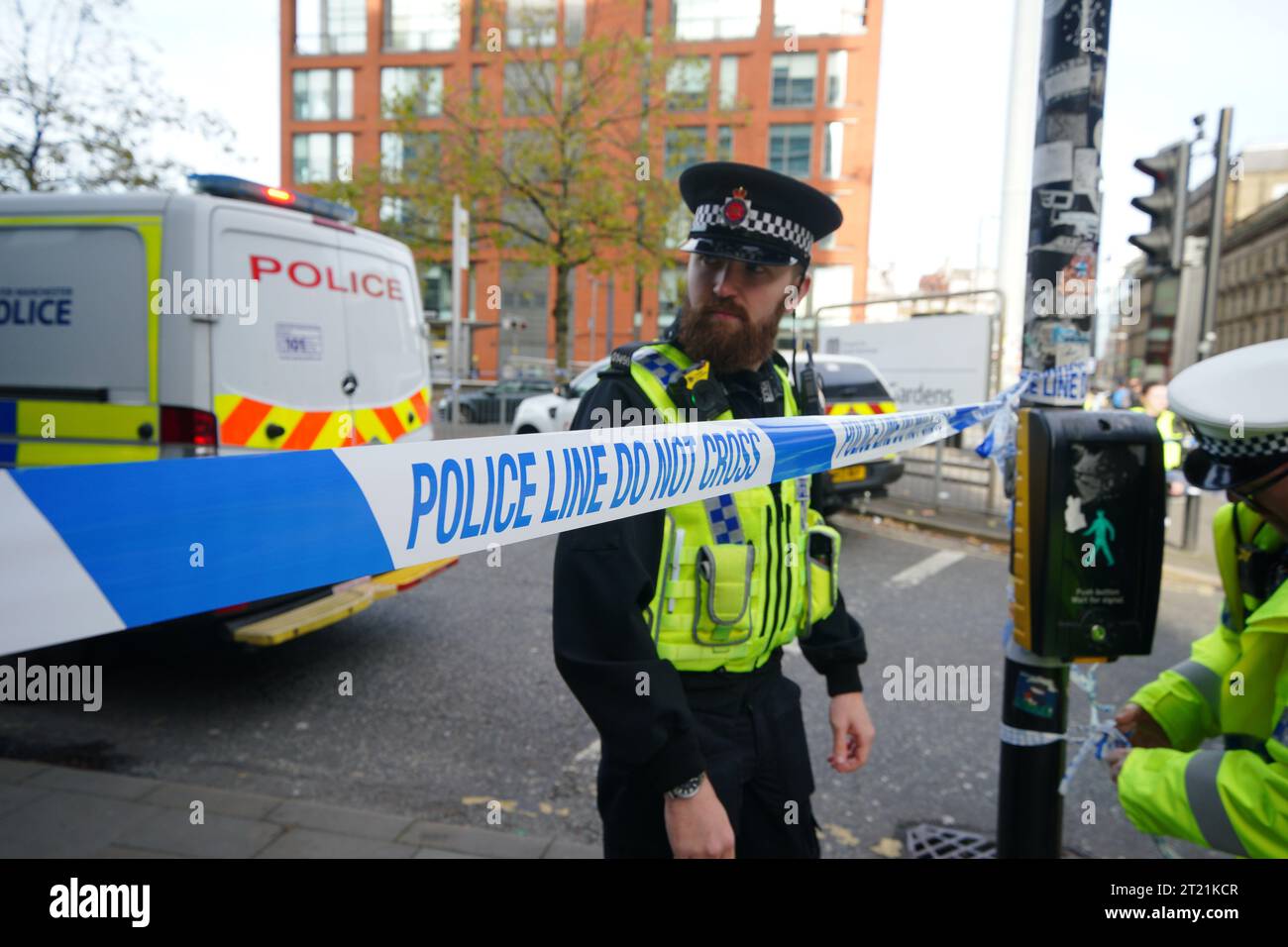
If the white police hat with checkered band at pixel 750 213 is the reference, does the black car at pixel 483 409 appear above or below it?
below

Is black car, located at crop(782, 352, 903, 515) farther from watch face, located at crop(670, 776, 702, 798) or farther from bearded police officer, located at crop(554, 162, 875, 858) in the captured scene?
watch face, located at crop(670, 776, 702, 798)

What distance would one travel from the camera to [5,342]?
174 inches

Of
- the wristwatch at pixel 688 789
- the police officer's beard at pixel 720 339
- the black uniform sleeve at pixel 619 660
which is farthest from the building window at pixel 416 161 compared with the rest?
the wristwatch at pixel 688 789

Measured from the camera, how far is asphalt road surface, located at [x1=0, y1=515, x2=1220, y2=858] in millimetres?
3424

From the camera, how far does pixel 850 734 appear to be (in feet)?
6.93

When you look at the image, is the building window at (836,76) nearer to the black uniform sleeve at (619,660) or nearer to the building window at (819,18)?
the building window at (819,18)

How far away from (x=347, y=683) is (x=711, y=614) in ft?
11.6

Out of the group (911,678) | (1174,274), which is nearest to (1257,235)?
(1174,274)

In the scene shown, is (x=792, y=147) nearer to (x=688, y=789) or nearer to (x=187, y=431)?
(x=187, y=431)

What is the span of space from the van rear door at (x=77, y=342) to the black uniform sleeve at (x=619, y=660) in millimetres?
3521

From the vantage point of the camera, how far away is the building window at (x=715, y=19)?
36000mm

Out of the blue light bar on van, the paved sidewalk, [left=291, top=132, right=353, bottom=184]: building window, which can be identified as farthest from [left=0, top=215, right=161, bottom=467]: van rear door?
[left=291, top=132, right=353, bottom=184]: building window

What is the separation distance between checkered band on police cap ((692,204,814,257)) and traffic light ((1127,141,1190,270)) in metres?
4.82
